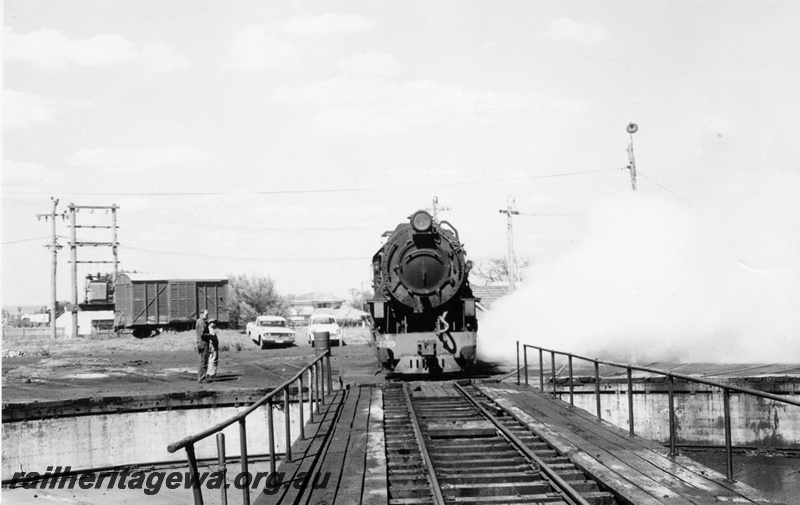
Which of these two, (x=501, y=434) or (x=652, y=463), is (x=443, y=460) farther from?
(x=652, y=463)

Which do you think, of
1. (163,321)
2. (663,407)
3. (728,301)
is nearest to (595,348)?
(728,301)

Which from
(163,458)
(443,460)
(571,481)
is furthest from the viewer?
(163,458)

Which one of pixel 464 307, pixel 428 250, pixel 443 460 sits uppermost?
pixel 428 250

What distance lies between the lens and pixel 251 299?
6197 cm

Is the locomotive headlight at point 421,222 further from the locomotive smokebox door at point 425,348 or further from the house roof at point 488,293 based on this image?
the house roof at point 488,293

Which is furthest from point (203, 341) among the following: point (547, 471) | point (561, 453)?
point (547, 471)

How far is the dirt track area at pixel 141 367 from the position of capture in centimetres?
1700

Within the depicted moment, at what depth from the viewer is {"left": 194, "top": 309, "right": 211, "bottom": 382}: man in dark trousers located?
16.3m

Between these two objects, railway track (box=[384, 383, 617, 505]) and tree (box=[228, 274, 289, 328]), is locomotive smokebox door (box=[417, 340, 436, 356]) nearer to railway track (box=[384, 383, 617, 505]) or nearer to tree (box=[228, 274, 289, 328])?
railway track (box=[384, 383, 617, 505])

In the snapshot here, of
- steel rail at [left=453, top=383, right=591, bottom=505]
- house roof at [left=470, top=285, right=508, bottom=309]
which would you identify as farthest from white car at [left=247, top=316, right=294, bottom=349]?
steel rail at [left=453, top=383, right=591, bottom=505]

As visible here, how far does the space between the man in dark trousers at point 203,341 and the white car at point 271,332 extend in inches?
578

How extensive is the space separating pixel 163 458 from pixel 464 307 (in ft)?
22.8

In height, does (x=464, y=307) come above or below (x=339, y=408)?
above

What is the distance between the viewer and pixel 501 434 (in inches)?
359
